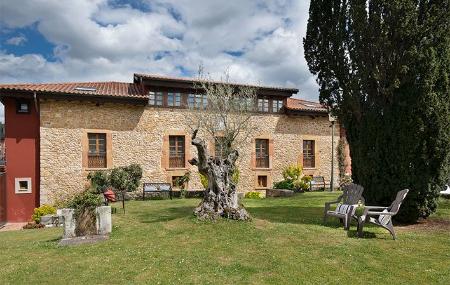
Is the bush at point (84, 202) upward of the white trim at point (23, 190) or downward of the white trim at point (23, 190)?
upward

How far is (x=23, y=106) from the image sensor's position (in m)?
16.3

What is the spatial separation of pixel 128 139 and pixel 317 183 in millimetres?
10891

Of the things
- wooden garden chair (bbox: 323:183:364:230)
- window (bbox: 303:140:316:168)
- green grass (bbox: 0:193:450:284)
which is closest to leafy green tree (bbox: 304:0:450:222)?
wooden garden chair (bbox: 323:183:364:230)

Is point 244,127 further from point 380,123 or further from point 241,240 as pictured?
point 241,240

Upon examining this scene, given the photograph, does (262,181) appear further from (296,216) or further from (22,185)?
(22,185)

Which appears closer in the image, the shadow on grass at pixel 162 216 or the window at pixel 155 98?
the shadow on grass at pixel 162 216

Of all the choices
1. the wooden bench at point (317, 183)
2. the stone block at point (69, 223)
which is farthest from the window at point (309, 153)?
the stone block at point (69, 223)

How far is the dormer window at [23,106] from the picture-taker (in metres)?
16.2

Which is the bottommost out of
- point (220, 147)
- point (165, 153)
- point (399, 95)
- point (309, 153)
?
point (309, 153)

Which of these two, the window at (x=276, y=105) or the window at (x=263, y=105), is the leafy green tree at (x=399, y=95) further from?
the window at (x=276, y=105)

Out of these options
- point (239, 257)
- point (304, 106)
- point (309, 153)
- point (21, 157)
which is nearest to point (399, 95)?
point (239, 257)

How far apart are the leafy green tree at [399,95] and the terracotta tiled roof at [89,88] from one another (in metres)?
11.1

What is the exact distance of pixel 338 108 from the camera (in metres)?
9.93

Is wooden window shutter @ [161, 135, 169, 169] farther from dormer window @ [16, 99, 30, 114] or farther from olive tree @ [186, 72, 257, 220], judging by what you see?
dormer window @ [16, 99, 30, 114]
